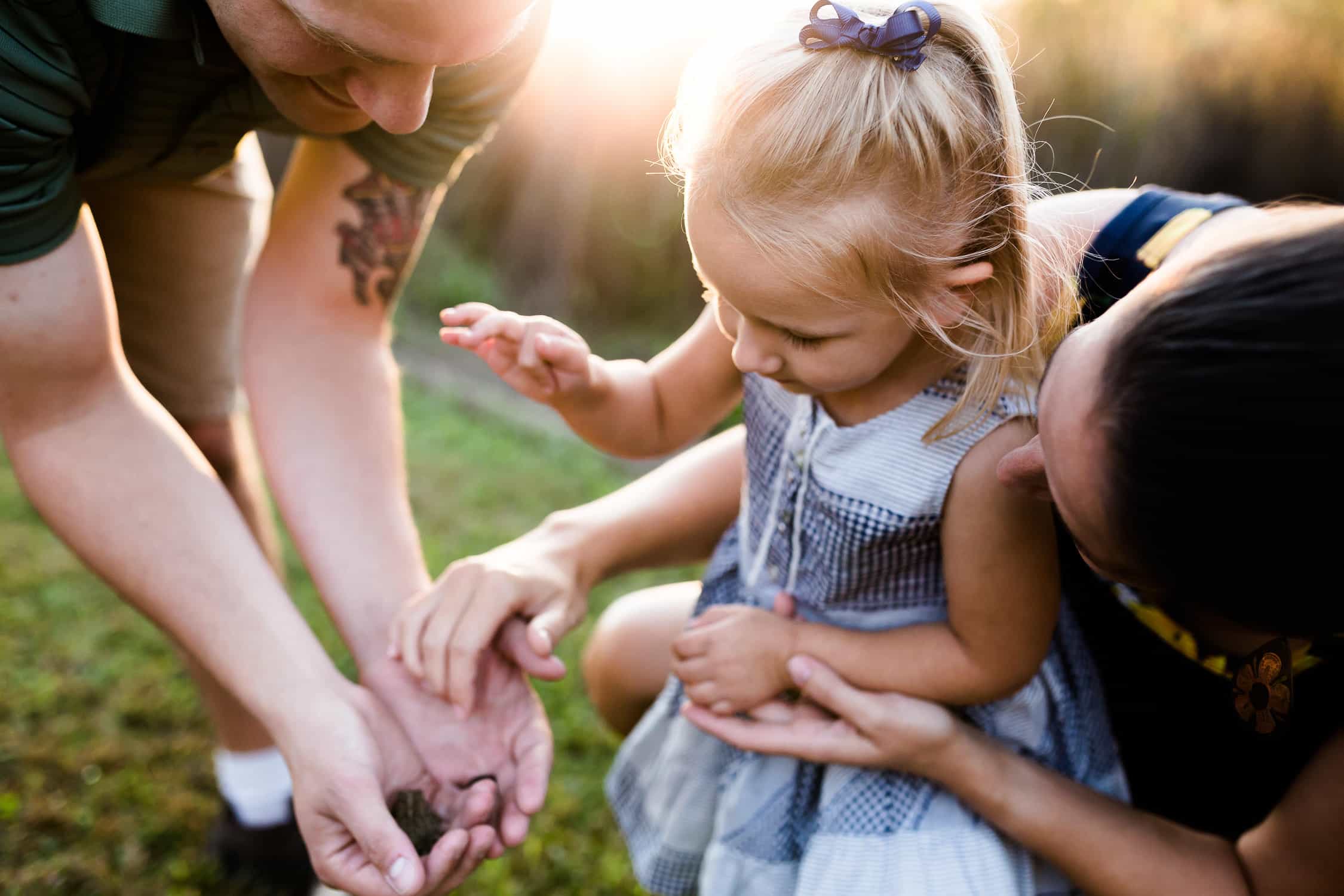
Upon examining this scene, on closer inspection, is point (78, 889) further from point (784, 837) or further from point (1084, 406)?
point (1084, 406)

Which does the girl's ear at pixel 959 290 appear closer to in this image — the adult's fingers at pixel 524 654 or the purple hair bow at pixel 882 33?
the purple hair bow at pixel 882 33

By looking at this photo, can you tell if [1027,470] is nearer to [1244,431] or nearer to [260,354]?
[1244,431]

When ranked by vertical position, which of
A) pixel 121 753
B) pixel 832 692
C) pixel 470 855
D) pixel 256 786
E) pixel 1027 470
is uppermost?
pixel 1027 470

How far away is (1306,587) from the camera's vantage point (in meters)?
1.05

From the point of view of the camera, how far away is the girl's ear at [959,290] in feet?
4.80

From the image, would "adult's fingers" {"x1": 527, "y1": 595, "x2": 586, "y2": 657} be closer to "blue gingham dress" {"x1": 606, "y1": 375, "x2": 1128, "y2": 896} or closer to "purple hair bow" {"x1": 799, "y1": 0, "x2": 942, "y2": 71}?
"blue gingham dress" {"x1": 606, "y1": 375, "x2": 1128, "y2": 896}

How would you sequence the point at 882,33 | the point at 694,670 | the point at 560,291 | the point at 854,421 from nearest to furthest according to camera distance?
→ the point at 882,33
the point at 854,421
the point at 694,670
the point at 560,291

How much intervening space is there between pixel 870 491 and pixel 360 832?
962mm

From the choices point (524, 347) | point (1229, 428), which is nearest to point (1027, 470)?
point (1229, 428)

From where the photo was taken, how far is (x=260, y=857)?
243cm

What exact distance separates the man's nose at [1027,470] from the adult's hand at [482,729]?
92 centimetres

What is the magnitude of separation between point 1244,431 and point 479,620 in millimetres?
1228

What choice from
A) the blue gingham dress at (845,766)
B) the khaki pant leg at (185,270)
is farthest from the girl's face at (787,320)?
the khaki pant leg at (185,270)

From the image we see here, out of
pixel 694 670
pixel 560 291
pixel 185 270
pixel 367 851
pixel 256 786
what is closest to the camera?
pixel 367 851
